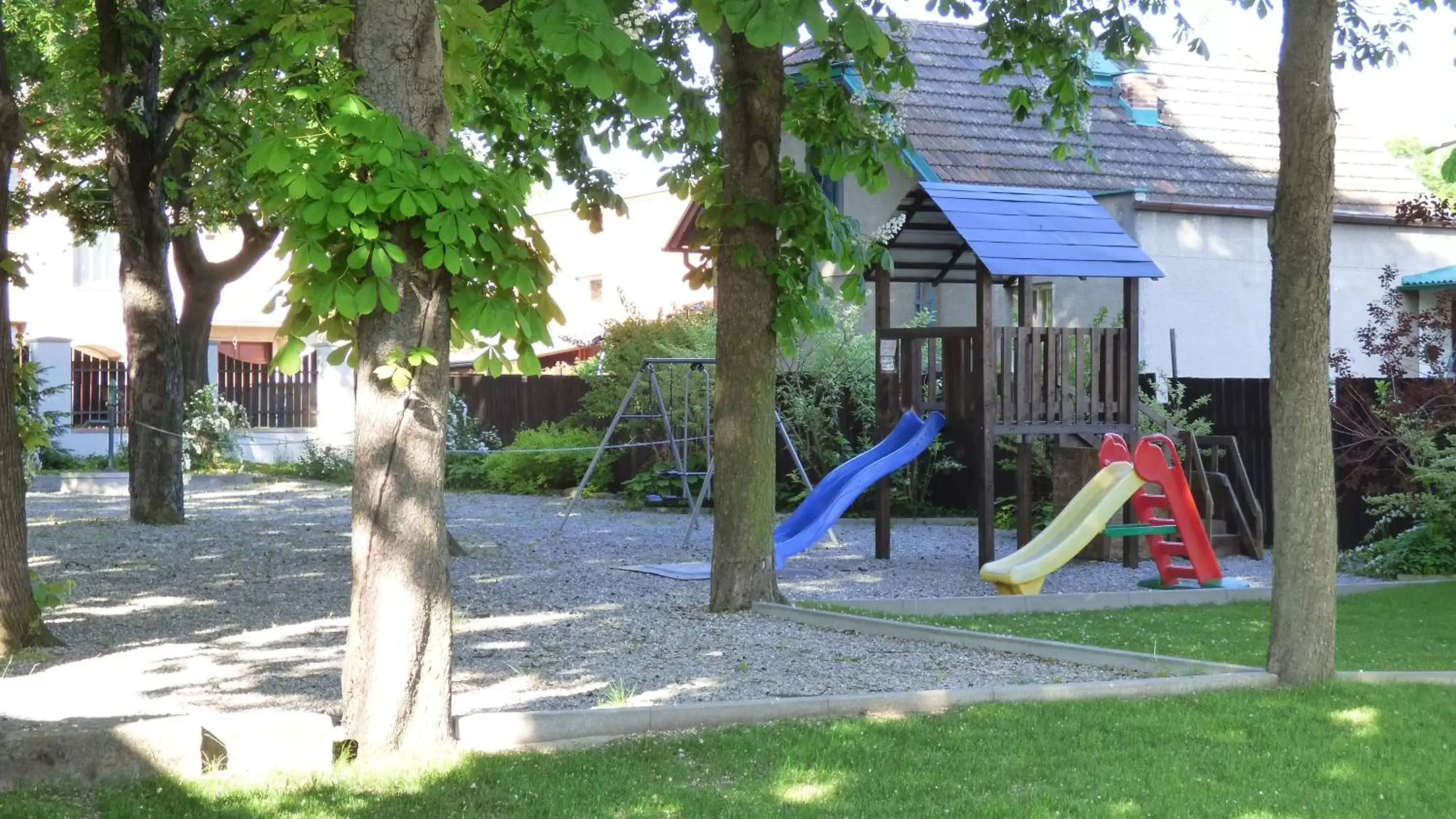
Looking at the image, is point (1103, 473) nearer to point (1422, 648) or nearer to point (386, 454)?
point (1422, 648)

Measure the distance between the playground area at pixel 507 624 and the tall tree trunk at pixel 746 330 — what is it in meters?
0.42

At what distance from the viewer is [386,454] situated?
5805 mm

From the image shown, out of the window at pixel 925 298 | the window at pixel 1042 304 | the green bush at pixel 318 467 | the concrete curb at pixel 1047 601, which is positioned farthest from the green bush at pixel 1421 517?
the green bush at pixel 318 467

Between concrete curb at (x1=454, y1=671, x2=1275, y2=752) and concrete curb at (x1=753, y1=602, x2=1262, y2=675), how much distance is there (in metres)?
0.38

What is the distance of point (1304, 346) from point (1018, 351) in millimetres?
6906

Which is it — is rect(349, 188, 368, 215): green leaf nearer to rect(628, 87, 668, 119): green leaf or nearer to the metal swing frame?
rect(628, 87, 668, 119): green leaf

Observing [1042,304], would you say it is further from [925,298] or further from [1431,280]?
[1431,280]

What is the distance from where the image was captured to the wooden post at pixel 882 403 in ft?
48.2

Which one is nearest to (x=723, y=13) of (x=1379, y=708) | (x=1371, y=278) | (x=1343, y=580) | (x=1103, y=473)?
(x=1379, y=708)

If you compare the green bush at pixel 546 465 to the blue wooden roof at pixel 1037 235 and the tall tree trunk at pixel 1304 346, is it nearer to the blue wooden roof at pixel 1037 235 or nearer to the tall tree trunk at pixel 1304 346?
the blue wooden roof at pixel 1037 235

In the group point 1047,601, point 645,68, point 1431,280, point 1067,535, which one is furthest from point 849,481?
point 1431,280

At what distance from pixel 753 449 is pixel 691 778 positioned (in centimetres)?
459

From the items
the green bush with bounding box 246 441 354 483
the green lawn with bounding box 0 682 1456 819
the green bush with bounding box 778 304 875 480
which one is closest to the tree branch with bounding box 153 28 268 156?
the green bush with bounding box 778 304 875 480

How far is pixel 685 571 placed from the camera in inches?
508
